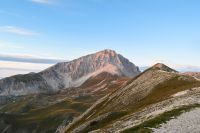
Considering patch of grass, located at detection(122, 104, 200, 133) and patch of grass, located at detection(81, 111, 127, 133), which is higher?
patch of grass, located at detection(122, 104, 200, 133)

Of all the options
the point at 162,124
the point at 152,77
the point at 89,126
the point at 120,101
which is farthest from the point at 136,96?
the point at 162,124

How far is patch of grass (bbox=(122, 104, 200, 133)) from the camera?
1678 inches

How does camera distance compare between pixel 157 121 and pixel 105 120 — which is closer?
pixel 157 121

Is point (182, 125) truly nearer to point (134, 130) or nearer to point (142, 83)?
point (134, 130)

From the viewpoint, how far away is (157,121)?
46.3m

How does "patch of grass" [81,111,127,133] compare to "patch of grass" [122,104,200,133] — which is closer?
"patch of grass" [122,104,200,133]

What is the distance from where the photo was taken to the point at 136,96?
4577 inches

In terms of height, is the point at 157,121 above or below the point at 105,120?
above

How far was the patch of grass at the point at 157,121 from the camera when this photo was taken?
140ft

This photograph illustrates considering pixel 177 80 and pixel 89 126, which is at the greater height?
pixel 177 80

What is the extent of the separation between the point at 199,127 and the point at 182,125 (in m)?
2.33

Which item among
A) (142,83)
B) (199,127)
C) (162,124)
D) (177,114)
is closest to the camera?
(199,127)

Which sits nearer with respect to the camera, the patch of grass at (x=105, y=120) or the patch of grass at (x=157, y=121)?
the patch of grass at (x=157, y=121)

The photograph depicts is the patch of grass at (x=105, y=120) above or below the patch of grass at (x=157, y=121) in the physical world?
below
